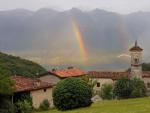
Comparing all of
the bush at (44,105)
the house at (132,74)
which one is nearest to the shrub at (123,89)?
the bush at (44,105)

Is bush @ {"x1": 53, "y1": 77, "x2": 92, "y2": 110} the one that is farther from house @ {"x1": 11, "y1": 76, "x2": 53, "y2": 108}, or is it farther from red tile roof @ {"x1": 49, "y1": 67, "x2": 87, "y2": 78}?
red tile roof @ {"x1": 49, "y1": 67, "x2": 87, "y2": 78}

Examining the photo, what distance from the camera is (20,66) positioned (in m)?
106

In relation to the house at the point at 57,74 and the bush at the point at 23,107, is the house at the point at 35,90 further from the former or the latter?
the house at the point at 57,74

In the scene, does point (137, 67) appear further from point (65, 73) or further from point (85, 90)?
point (85, 90)

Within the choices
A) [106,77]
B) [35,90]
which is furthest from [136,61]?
[35,90]

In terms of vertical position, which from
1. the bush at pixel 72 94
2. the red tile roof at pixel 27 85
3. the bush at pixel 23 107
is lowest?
the bush at pixel 23 107

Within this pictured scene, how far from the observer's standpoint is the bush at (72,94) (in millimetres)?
38938

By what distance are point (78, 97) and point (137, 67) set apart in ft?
117

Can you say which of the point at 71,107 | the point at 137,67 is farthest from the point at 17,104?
the point at 137,67

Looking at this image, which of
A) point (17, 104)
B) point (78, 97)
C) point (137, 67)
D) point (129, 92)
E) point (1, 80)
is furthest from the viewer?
point (137, 67)

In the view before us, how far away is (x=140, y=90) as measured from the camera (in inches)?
2440

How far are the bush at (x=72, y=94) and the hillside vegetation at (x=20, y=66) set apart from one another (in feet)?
163

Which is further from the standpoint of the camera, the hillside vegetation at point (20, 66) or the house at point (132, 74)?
the hillside vegetation at point (20, 66)

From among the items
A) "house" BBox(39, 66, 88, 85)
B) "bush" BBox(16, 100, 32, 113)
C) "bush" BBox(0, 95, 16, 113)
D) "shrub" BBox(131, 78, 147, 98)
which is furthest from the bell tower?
"bush" BBox(0, 95, 16, 113)
